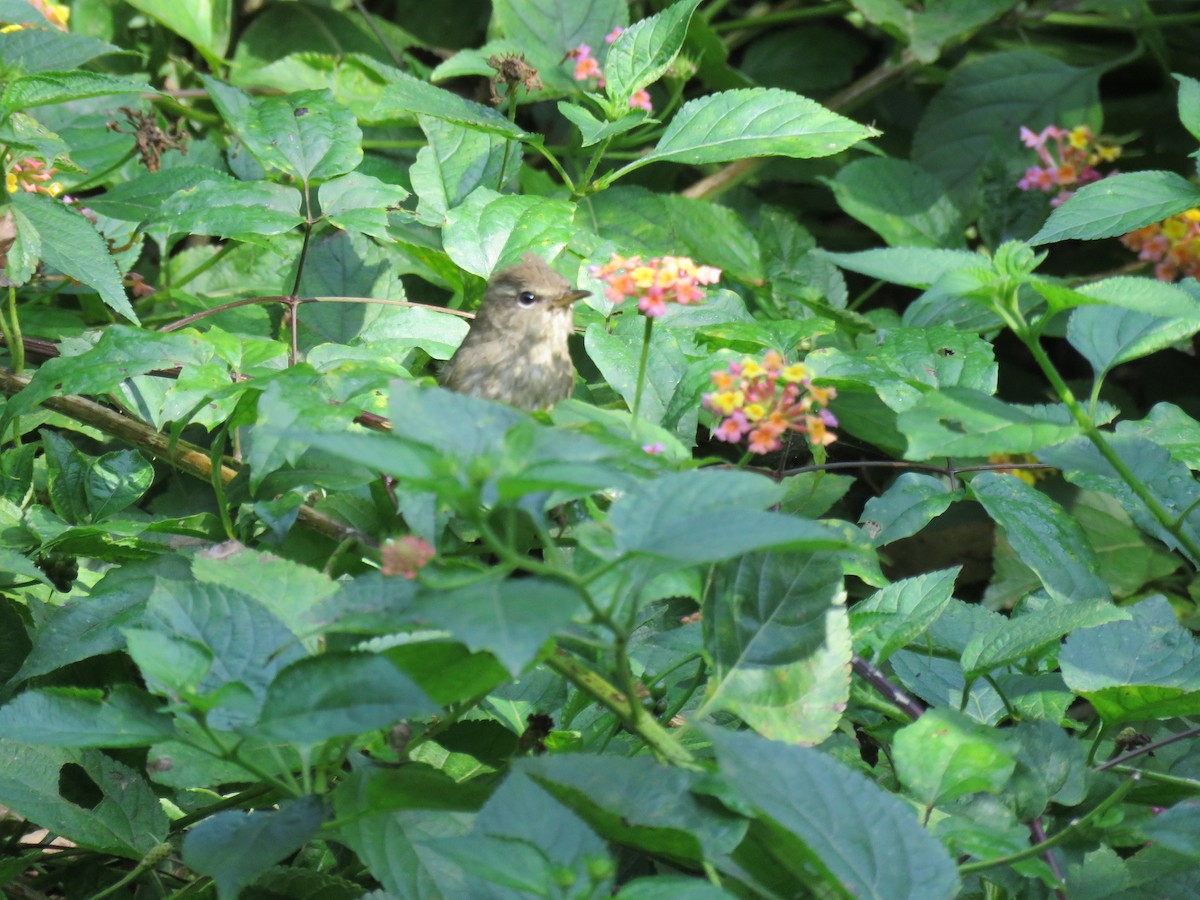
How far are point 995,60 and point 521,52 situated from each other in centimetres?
151

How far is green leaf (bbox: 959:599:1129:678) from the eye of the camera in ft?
4.59

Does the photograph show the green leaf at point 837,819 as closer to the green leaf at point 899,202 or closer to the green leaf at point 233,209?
the green leaf at point 233,209

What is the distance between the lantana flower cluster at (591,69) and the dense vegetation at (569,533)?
17 millimetres

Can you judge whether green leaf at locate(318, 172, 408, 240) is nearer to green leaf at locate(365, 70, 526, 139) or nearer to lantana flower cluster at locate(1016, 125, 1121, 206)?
green leaf at locate(365, 70, 526, 139)

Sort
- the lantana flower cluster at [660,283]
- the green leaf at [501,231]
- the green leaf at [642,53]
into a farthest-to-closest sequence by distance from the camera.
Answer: the green leaf at [642,53] < the green leaf at [501,231] < the lantana flower cluster at [660,283]

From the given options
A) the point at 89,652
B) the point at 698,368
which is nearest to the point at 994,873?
the point at 698,368

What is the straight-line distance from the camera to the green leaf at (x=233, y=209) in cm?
189

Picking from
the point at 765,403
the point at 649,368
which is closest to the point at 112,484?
the point at 649,368

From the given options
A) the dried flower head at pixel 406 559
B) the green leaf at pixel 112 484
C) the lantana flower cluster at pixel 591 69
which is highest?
the lantana flower cluster at pixel 591 69

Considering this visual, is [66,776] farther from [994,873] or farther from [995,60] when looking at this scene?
[995,60]

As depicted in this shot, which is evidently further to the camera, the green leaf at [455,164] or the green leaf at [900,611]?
the green leaf at [455,164]

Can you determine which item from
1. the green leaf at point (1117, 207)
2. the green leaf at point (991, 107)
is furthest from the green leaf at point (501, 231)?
the green leaf at point (991, 107)

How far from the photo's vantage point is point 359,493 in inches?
67.7

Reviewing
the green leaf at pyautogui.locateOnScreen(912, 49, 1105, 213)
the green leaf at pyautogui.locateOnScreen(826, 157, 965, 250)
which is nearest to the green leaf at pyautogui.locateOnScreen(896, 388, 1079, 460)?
the green leaf at pyautogui.locateOnScreen(826, 157, 965, 250)
